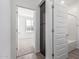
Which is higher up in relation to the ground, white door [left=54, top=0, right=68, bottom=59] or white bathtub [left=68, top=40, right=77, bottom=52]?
white door [left=54, top=0, right=68, bottom=59]

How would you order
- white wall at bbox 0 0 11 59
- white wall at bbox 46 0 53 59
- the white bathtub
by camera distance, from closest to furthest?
white wall at bbox 0 0 11 59, white wall at bbox 46 0 53 59, the white bathtub

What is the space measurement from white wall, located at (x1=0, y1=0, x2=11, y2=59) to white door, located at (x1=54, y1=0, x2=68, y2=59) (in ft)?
7.01

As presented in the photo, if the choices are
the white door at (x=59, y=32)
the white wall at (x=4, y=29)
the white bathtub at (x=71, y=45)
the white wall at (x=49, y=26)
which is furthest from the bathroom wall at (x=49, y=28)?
the white wall at (x=4, y=29)

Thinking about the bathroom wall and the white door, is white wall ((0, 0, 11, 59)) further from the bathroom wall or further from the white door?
the white door

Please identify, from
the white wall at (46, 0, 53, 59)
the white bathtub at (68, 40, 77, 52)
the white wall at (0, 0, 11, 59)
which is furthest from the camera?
the white bathtub at (68, 40, 77, 52)

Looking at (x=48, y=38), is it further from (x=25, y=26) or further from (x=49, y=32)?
(x=25, y=26)

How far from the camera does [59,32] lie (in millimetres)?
2838

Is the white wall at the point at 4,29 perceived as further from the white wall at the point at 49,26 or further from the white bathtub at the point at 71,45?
the white bathtub at the point at 71,45

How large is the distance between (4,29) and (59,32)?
93.6 inches

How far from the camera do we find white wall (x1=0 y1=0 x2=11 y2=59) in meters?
0.71

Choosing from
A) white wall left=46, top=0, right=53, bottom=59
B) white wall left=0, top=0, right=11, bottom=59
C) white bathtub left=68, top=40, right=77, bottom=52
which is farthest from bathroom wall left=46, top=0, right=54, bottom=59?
Result: white wall left=0, top=0, right=11, bottom=59

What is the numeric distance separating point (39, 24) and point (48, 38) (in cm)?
152

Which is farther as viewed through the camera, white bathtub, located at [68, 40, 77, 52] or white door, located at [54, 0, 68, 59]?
white bathtub, located at [68, 40, 77, 52]

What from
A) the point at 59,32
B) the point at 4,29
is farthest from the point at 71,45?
the point at 4,29
